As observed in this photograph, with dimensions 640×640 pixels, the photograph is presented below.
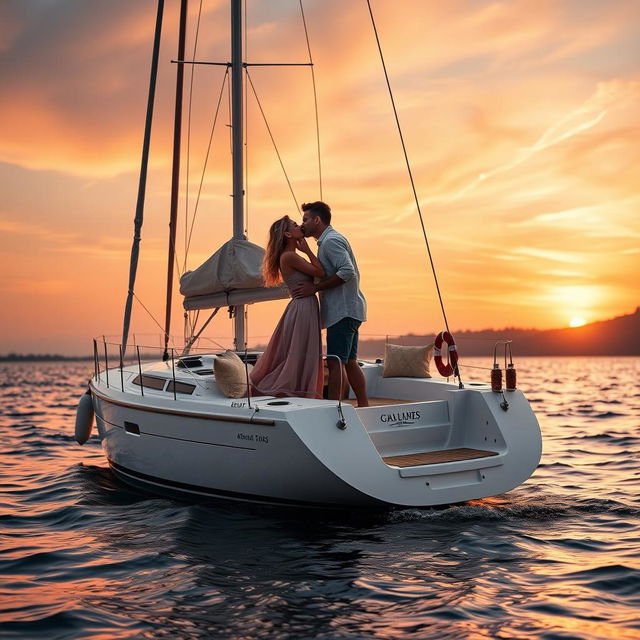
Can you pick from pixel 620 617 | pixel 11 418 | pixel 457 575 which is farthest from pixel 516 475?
pixel 11 418

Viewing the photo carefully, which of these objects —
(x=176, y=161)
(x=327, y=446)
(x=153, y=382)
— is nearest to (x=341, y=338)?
(x=327, y=446)

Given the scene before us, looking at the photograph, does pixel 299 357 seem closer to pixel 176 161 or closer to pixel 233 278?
pixel 233 278

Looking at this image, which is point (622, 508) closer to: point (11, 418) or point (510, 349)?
point (510, 349)

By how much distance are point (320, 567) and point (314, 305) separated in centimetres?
266

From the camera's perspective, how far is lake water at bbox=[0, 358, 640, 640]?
14.2 feet

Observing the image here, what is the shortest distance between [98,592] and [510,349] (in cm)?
432

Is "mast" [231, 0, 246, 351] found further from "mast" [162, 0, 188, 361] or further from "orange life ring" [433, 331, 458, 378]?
"orange life ring" [433, 331, 458, 378]

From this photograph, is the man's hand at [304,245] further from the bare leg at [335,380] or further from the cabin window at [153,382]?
the cabin window at [153,382]

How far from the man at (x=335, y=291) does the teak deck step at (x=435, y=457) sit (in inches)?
29.7

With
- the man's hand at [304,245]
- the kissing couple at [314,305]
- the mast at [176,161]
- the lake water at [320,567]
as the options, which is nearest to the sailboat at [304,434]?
the lake water at [320,567]

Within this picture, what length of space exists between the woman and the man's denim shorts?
115 millimetres

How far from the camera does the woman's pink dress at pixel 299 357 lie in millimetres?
7156

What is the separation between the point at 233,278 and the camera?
29.3ft

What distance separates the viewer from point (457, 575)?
16.7ft
